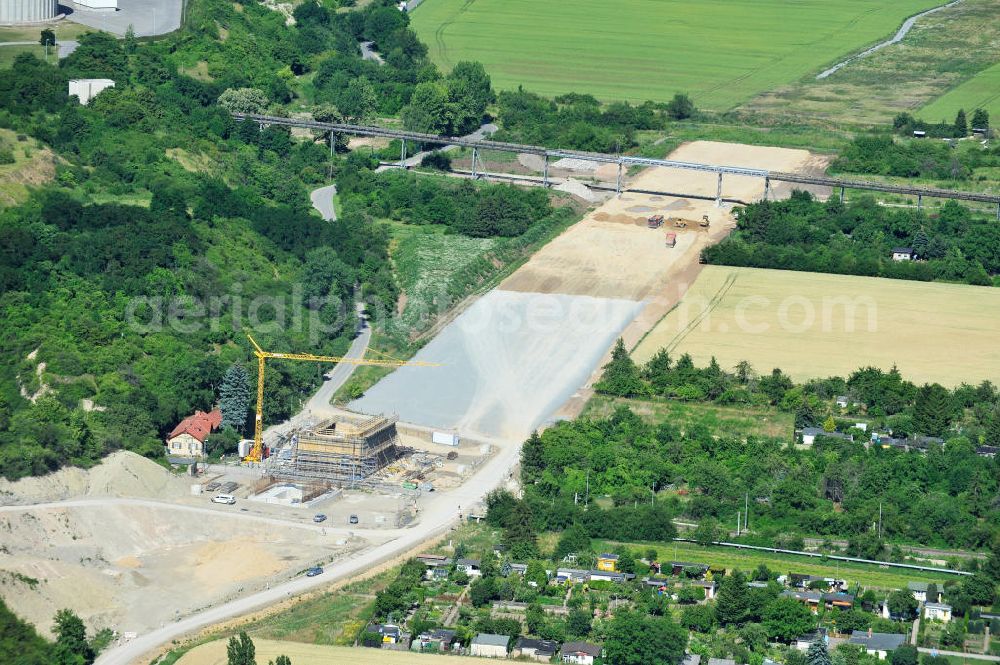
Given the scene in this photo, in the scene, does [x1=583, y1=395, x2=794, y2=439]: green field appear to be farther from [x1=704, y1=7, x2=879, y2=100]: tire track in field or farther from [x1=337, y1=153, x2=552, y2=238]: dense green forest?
[x1=704, y1=7, x2=879, y2=100]: tire track in field

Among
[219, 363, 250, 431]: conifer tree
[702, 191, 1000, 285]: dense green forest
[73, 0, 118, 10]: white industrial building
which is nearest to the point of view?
[219, 363, 250, 431]: conifer tree

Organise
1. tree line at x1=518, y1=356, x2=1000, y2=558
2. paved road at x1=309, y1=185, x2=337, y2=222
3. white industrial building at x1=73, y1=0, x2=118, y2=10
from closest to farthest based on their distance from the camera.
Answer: tree line at x1=518, y1=356, x2=1000, y2=558 → paved road at x1=309, y1=185, x2=337, y2=222 → white industrial building at x1=73, y1=0, x2=118, y2=10

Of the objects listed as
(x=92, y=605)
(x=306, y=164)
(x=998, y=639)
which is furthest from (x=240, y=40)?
(x=998, y=639)

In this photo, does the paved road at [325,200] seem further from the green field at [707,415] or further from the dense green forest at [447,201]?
the green field at [707,415]

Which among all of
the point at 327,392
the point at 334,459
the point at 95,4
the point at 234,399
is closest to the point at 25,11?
the point at 95,4

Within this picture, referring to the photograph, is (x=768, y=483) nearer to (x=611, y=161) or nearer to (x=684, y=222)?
(x=684, y=222)

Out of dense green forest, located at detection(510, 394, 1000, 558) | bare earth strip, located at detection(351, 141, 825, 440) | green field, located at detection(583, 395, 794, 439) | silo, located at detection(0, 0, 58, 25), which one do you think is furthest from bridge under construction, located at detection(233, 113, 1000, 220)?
dense green forest, located at detection(510, 394, 1000, 558)

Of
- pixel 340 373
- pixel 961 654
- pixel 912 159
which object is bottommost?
pixel 961 654
